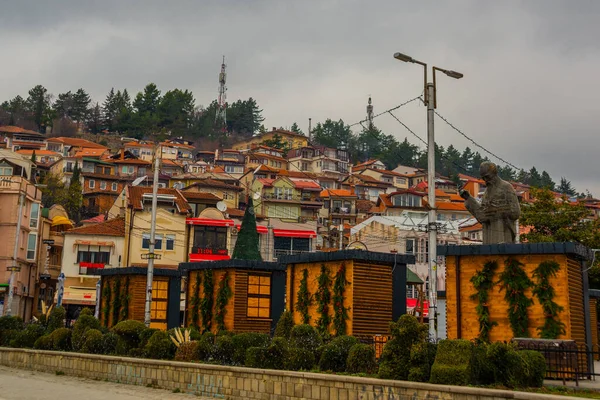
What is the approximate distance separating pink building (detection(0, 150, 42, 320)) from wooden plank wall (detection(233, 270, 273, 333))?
30852mm

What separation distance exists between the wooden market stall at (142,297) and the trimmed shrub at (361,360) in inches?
797

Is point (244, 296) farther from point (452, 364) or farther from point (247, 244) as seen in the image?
point (452, 364)

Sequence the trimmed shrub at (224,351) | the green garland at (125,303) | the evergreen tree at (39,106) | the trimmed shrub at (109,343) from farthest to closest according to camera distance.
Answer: the evergreen tree at (39,106) < the green garland at (125,303) < the trimmed shrub at (109,343) < the trimmed shrub at (224,351)

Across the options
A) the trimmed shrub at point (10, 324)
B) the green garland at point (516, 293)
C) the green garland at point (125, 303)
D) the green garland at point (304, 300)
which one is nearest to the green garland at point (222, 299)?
the green garland at point (304, 300)

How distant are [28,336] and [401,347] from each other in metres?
20.5

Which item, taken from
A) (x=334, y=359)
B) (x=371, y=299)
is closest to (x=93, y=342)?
(x=371, y=299)

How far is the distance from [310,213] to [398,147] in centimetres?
8143

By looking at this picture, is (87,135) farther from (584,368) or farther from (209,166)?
(584,368)

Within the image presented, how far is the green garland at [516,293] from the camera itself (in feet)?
63.7

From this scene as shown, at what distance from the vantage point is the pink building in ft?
186

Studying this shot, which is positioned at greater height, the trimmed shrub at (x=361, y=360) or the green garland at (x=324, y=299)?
the green garland at (x=324, y=299)

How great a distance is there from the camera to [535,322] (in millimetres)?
19312

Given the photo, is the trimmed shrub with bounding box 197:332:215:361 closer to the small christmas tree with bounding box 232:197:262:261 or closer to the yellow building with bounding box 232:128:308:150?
the small christmas tree with bounding box 232:197:262:261

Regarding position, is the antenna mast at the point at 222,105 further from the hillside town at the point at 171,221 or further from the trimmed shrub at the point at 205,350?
the trimmed shrub at the point at 205,350
